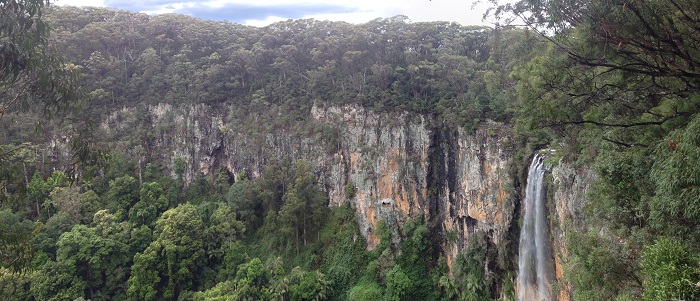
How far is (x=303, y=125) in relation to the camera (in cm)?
2236

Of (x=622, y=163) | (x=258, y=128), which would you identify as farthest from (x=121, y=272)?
(x=622, y=163)

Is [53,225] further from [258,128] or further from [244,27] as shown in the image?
[244,27]

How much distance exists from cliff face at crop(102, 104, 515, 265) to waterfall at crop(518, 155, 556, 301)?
1489mm

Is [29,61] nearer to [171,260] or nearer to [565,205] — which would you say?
[565,205]

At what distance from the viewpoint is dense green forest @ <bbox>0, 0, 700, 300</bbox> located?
480cm

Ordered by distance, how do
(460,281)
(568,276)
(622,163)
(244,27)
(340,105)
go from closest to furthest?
(622,163)
(568,276)
(460,281)
(340,105)
(244,27)

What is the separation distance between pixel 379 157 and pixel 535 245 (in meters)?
9.06

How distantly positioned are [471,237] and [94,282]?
17.5 meters

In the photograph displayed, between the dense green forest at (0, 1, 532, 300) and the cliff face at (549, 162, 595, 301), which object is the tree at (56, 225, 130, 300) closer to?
the dense green forest at (0, 1, 532, 300)

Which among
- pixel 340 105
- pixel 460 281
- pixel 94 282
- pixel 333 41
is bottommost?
pixel 94 282

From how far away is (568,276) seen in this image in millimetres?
6551

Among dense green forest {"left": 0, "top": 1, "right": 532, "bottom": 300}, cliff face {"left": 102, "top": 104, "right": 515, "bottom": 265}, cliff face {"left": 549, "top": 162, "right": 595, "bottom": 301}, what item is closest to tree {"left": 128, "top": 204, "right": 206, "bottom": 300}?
dense green forest {"left": 0, "top": 1, "right": 532, "bottom": 300}

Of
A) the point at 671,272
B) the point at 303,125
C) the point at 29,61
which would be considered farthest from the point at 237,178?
the point at 671,272

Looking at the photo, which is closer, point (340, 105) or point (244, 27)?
point (340, 105)
